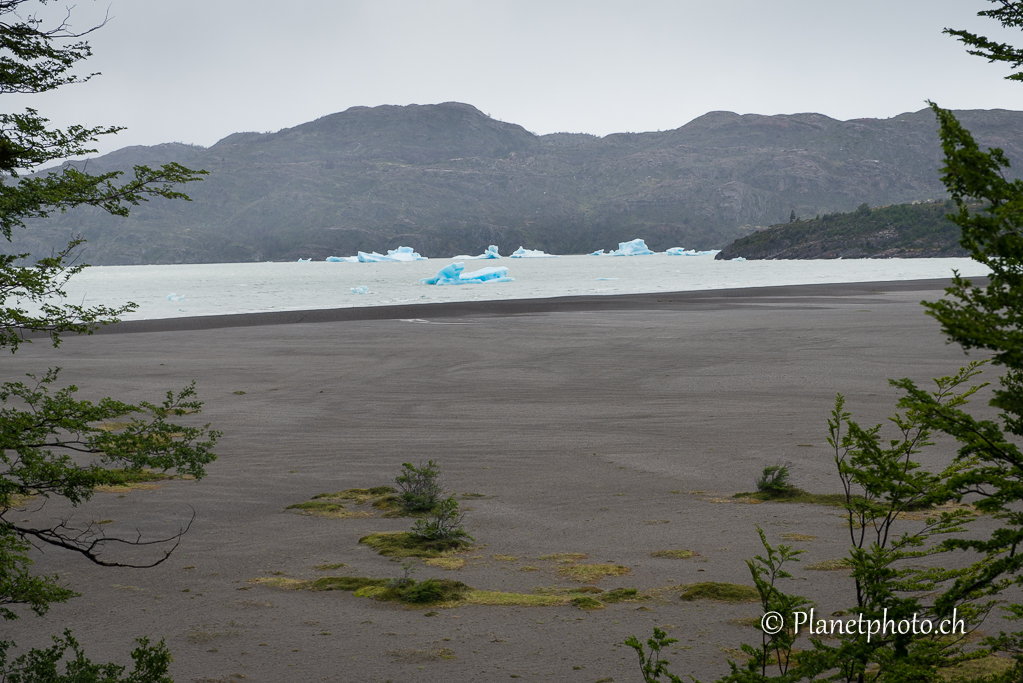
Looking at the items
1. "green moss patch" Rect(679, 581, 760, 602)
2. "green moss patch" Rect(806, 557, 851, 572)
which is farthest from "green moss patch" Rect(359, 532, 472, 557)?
"green moss patch" Rect(806, 557, 851, 572)

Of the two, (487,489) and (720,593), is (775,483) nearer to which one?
(720,593)

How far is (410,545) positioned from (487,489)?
222cm

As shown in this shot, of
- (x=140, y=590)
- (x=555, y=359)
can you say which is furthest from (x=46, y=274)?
(x=555, y=359)

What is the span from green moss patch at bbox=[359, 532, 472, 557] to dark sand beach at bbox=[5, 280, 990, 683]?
0.21 m

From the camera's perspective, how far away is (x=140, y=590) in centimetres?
720

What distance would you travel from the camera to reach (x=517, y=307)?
45.0 metres

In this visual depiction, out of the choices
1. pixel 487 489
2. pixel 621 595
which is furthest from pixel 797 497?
pixel 487 489

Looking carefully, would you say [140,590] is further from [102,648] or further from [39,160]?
[39,160]

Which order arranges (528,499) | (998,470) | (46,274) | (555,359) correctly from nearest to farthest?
(998,470), (46,274), (528,499), (555,359)

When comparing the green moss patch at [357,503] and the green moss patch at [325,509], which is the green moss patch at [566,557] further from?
the green moss patch at [325,509]

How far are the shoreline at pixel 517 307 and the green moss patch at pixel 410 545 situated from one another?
3015 cm

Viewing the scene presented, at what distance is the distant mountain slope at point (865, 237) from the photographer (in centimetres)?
13825

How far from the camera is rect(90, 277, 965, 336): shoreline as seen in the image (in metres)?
39.3

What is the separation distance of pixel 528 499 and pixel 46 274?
598cm
